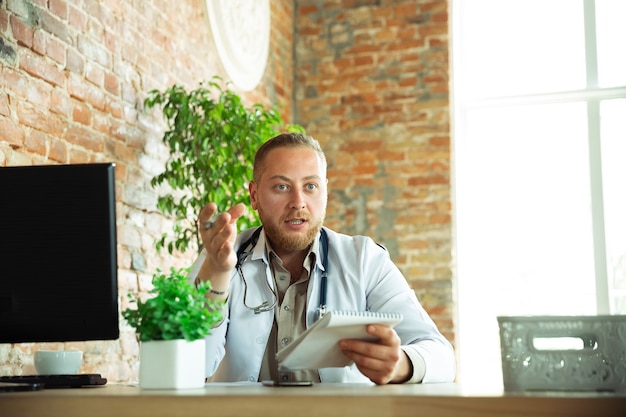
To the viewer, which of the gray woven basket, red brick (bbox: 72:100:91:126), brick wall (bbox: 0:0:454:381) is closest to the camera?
the gray woven basket

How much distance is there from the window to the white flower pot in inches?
158

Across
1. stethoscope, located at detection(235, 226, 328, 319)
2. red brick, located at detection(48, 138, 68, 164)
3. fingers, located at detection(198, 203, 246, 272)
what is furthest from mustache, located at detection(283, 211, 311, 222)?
red brick, located at detection(48, 138, 68, 164)

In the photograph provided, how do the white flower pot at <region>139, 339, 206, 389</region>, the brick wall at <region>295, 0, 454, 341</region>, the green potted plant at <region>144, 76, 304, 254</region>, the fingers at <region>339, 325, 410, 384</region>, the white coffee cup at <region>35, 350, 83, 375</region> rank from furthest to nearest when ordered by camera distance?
1. the brick wall at <region>295, 0, 454, 341</region>
2. the green potted plant at <region>144, 76, 304, 254</region>
3. the white coffee cup at <region>35, 350, 83, 375</region>
4. the fingers at <region>339, 325, 410, 384</region>
5. the white flower pot at <region>139, 339, 206, 389</region>

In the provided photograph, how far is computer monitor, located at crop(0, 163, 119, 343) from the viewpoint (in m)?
1.57

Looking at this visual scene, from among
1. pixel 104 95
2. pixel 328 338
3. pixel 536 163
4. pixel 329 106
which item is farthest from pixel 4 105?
pixel 536 163

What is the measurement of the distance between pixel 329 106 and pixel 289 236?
10.9ft

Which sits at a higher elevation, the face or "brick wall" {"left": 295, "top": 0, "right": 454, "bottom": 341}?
"brick wall" {"left": 295, "top": 0, "right": 454, "bottom": 341}

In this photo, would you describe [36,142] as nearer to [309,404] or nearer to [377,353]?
[377,353]

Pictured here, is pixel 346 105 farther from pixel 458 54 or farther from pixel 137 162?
pixel 137 162

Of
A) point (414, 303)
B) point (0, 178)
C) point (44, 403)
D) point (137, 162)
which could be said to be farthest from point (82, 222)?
point (137, 162)

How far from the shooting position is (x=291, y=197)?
245 centimetres

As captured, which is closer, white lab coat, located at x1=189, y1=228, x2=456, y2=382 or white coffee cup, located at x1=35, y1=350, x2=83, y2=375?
white coffee cup, located at x1=35, y1=350, x2=83, y2=375

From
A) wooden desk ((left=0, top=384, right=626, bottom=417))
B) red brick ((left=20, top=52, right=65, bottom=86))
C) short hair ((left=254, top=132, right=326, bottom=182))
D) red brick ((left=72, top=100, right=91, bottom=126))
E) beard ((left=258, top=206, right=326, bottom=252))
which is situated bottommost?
wooden desk ((left=0, top=384, right=626, bottom=417))

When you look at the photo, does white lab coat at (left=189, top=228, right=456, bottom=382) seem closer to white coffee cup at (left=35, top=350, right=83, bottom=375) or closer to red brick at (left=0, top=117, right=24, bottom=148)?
white coffee cup at (left=35, top=350, right=83, bottom=375)
